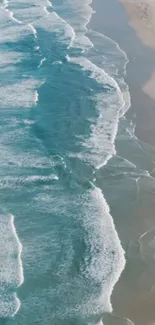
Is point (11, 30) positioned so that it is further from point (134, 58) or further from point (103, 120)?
point (103, 120)

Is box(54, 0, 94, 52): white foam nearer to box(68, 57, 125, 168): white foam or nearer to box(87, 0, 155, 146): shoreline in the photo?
box(87, 0, 155, 146): shoreline

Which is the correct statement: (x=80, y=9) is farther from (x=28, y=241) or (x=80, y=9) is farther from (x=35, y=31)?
(x=28, y=241)

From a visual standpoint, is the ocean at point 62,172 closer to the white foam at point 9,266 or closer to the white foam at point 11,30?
the white foam at point 9,266

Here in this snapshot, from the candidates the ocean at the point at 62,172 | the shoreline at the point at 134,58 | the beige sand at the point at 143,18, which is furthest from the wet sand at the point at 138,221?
the beige sand at the point at 143,18

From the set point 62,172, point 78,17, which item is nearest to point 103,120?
point 62,172

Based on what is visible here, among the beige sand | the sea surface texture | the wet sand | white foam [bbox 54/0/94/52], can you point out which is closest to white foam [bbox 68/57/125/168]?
the sea surface texture

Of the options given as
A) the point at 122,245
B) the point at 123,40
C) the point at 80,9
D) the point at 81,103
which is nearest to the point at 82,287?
the point at 122,245
